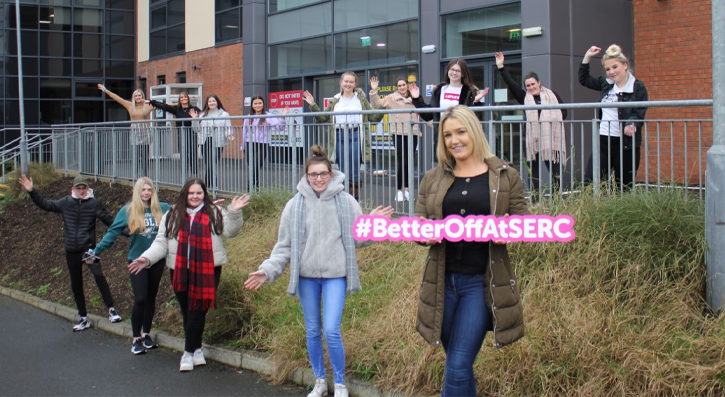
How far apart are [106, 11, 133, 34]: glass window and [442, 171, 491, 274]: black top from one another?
29641 millimetres

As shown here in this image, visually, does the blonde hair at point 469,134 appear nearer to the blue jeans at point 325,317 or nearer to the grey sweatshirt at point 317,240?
the grey sweatshirt at point 317,240

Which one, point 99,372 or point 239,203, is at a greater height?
point 239,203

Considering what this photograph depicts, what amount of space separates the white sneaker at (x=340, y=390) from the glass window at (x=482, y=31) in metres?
9.54

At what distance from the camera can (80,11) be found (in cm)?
3117

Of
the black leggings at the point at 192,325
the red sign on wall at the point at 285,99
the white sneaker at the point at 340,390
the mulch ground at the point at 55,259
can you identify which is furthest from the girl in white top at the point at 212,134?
the red sign on wall at the point at 285,99

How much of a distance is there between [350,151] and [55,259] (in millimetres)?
5956

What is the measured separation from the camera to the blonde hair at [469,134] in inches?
171

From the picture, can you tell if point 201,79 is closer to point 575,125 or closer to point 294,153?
point 294,153

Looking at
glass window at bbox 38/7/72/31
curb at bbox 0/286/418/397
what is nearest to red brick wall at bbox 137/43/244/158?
glass window at bbox 38/7/72/31

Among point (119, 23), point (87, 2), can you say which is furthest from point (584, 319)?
point (87, 2)

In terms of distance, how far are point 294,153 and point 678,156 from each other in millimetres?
5414

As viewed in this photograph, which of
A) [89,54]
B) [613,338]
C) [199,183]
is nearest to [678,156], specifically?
[613,338]

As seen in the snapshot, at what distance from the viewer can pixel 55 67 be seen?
1201 inches

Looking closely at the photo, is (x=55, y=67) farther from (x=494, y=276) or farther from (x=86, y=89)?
(x=494, y=276)
